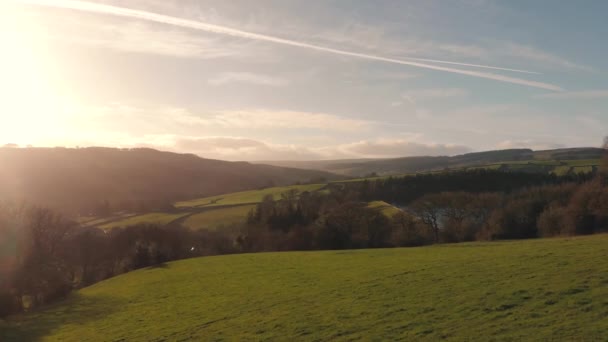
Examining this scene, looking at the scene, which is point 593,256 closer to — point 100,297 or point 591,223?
point 591,223

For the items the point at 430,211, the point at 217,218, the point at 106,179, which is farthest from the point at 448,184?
the point at 106,179

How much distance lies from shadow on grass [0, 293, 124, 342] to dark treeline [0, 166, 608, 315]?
4941mm

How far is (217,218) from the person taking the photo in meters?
96.2

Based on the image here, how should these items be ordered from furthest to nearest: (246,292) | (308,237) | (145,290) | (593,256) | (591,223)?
1. (308,237)
2. (591,223)
3. (145,290)
4. (246,292)
5. (593,256)

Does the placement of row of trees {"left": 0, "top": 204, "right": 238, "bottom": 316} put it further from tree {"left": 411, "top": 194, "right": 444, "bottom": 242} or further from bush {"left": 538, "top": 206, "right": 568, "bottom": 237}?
bush {"left": 538, "top": 206, "right": 568, "bottom": 237}

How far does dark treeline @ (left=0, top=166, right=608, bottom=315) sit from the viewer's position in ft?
155

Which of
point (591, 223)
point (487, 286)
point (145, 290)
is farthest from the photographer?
point (591, 223)

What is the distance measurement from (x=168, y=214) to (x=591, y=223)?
82.6m

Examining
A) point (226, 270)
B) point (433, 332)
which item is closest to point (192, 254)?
point (226, 270)

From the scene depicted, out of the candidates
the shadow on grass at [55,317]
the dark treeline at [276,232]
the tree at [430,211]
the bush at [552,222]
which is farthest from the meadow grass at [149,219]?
the bush at [552,222]

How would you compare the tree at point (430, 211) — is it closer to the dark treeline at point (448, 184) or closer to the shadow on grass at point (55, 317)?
the dark treeline at point (448, 184)

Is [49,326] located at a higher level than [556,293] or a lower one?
lower

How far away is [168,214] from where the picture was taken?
10425 cm

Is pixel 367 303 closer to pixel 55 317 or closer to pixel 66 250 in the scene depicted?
pixel 55 317
